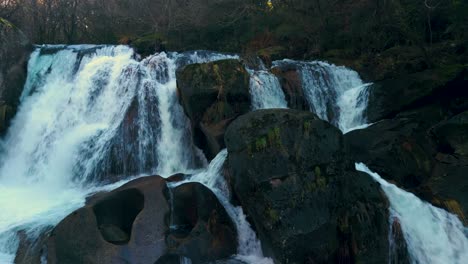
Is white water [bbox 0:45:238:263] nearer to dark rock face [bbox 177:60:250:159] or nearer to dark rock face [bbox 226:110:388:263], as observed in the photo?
dark rock face [bbox 177:60:250:159]

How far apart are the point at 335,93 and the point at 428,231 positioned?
236 inches

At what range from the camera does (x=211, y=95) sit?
9.85m

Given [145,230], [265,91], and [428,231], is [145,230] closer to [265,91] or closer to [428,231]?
[428,231]

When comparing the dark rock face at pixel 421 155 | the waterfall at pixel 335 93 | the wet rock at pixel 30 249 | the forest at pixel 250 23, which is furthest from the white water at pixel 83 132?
the forest at pixel 250 23

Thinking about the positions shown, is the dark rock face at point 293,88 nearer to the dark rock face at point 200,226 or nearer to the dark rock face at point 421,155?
the dark rock face at point 421,155

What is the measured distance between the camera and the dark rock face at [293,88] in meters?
11.1

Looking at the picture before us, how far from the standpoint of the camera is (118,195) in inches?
276

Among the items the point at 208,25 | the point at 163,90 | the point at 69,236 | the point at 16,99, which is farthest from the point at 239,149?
the point at 208,25

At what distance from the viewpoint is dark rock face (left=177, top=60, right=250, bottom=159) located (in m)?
9.70

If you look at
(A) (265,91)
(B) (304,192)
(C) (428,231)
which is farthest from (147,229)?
(A) (265,91)

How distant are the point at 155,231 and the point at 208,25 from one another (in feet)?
42.1

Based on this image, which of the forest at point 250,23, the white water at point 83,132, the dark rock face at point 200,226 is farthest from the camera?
the forest at point 250,23

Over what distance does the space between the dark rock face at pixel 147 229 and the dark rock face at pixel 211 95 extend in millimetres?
2734

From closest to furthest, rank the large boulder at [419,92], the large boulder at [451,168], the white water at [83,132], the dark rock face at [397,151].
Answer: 1. the large boulder at [451,168]
2. the dark rock face at [397,151]
3. the white water at [83,132]
4. the large boulder at [419,92]
